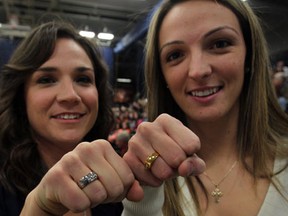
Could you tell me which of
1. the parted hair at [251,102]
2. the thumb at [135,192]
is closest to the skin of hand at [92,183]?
the thumb at [135,192]

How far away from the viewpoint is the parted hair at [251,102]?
3.86 ft

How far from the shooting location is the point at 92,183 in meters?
0.61

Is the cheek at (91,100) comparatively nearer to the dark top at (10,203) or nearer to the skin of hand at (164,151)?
the dark top at (10,203)

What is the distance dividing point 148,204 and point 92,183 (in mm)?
286

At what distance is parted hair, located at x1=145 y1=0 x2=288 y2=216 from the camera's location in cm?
118

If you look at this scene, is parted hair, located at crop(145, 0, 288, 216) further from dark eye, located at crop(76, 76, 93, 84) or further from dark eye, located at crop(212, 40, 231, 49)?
dark eye, located at crop(76, 76, 93, 84)

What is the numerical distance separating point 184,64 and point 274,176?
53cm

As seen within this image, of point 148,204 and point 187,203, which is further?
point 187,203

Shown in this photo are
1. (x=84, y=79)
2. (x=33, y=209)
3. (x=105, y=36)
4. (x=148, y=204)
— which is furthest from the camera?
(x=105, y=36)

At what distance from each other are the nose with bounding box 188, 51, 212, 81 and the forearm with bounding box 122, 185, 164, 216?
0.44 metres

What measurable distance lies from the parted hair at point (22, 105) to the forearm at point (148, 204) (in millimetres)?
579

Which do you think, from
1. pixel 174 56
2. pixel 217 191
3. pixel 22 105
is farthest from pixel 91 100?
pixel 217 191

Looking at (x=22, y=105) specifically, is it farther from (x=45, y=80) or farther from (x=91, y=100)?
(x=91, y=100)

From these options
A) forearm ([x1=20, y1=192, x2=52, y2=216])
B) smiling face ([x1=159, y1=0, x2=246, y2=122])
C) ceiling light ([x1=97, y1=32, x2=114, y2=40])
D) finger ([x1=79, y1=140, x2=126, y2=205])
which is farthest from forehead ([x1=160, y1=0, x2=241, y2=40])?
ceiling light ([x1=97, y1=32, x2=114, y2=40])
